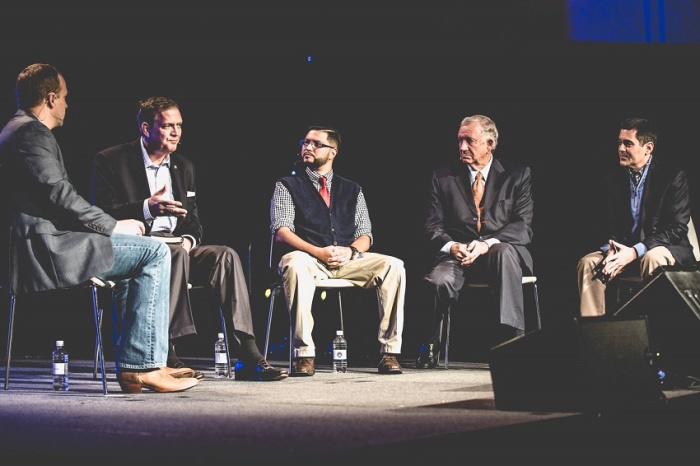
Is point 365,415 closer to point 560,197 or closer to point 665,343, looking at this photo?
point 665,343

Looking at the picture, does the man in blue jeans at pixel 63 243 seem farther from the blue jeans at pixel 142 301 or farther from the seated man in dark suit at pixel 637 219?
the seated man in dark suit at pixel 637 219

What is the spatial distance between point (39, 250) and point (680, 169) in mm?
3307

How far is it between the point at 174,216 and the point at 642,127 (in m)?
2.51

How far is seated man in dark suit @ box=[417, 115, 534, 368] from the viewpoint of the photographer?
512 centimetres

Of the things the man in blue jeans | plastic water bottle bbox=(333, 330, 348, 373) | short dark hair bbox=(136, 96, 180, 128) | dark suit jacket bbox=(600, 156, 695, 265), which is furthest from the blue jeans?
dark suit jacket bbox=(600, 156, 695, 265)

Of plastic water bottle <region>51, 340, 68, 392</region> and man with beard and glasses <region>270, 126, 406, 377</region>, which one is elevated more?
man with beard and glasses <region>270, 126, 406, 377</region>

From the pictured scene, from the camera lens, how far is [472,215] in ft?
17.5

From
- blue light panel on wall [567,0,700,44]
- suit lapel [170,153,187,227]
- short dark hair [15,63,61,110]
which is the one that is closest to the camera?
short dark hair [15,63,61,110]

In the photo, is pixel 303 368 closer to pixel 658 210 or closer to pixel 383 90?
pixel 658 210

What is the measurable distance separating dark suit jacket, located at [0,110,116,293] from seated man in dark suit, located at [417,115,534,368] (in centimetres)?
201

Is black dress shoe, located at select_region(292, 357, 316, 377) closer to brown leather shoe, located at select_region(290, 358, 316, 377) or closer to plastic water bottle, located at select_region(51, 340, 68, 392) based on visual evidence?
brown leather shoe, located at select_region(290, 358, 316, 377)

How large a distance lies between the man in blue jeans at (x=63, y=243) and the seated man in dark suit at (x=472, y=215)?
1.70m

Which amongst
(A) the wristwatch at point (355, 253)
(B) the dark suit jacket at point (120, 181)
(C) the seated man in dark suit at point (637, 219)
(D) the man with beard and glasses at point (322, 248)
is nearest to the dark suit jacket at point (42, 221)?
(B) the dark suit jacket at point (120, 181)

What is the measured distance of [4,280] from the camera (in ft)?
12.5
